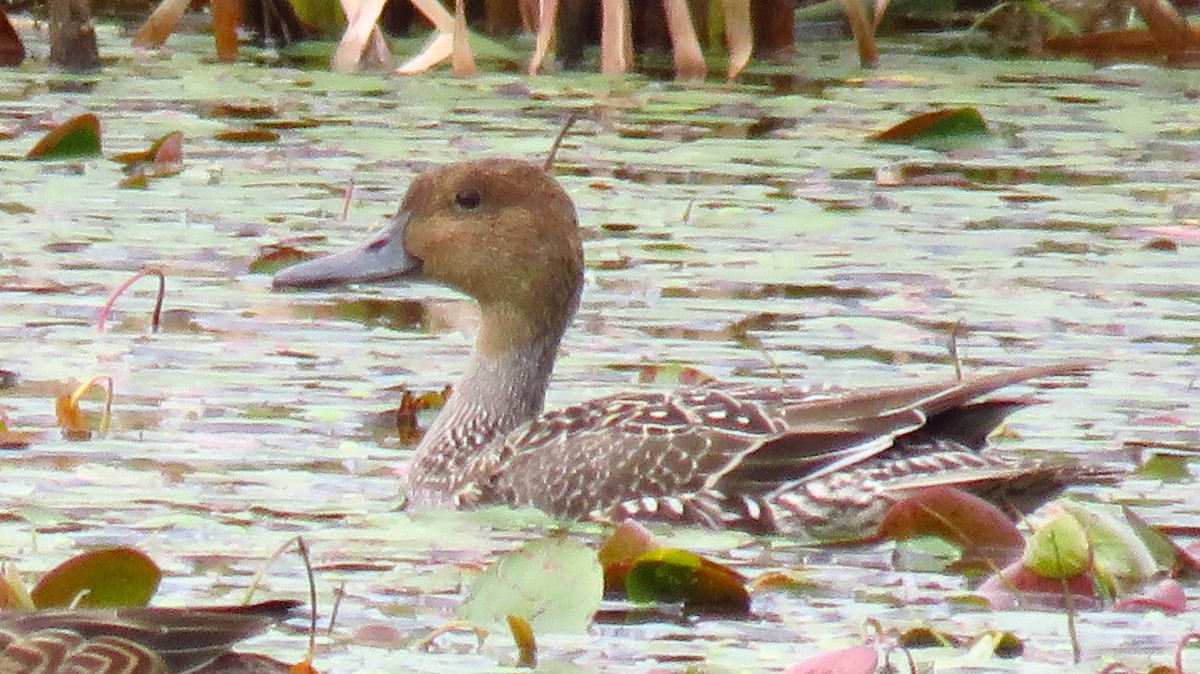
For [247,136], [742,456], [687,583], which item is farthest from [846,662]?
[247,136]

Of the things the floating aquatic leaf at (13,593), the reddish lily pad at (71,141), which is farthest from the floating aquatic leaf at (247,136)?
the floating aquatic leaf at (13,593)

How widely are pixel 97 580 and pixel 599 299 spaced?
3.86 metres

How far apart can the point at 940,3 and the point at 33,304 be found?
843cm

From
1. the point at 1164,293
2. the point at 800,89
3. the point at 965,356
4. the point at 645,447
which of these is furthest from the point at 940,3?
the point at 645,447

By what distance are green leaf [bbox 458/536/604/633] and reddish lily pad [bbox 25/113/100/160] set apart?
5.78 m

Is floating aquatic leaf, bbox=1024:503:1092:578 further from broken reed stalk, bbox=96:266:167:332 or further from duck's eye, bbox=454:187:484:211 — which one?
broken reed stalk, bbox=96:266:167:332

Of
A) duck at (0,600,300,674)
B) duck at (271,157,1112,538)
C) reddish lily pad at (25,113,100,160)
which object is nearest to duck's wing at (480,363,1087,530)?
duck at (271,157,1112,538)

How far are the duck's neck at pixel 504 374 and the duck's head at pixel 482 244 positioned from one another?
0.02 m

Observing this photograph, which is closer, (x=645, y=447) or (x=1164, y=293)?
(x=645, y=447)

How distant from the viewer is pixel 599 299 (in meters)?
8.86

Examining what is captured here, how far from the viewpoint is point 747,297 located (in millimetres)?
8852

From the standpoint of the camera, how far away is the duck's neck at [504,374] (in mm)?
7133

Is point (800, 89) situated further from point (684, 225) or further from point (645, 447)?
point (645, 447)

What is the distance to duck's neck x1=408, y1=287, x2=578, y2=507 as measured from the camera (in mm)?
7133
